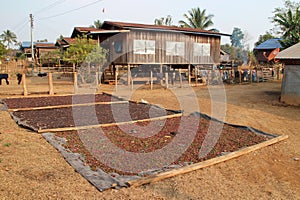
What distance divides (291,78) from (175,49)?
32.3 ft

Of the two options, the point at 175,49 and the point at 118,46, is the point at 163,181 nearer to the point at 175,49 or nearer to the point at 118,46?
the point at 118,46

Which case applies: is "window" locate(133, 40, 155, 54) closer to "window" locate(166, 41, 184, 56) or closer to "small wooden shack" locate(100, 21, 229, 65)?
"small wooden shack" locate(100, 21, 229, 65)

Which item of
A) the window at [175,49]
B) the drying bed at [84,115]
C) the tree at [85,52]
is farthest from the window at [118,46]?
the drying bed at [84,115]

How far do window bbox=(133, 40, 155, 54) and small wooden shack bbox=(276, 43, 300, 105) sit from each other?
918 centimetres

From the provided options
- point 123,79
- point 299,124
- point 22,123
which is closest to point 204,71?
point 123,79

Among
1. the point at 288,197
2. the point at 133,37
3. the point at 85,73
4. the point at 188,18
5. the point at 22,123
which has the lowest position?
the point at 288,197

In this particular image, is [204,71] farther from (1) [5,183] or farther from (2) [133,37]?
(1) [5,183]

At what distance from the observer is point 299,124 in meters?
7.82

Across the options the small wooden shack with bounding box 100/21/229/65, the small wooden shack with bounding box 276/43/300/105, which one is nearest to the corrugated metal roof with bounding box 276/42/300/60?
the small wooden shack with bounding box 276/43/300/105

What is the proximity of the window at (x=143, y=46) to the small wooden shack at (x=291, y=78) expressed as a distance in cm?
918

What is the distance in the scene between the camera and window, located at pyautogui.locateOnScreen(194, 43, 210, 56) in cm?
2067

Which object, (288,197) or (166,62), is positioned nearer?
(288,197)

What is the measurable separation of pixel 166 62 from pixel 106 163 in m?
15.5

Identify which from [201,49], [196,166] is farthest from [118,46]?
[196,166]
